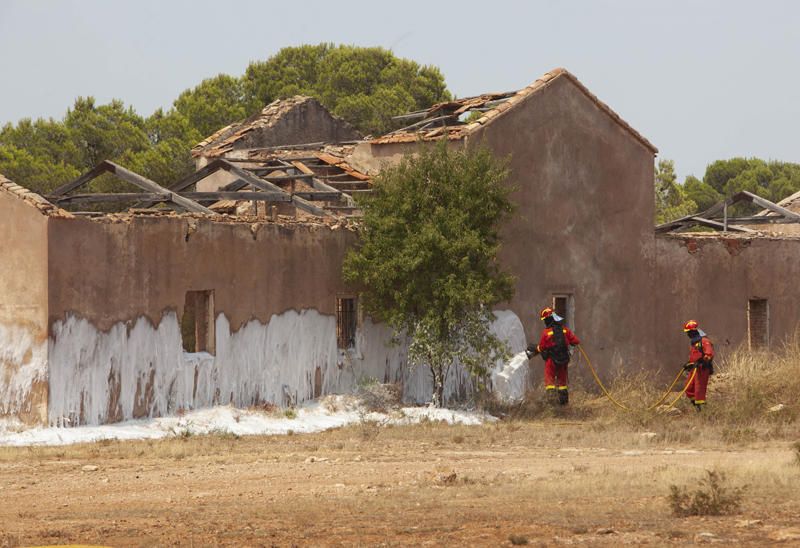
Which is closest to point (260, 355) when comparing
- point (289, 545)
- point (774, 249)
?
point (289, 545)

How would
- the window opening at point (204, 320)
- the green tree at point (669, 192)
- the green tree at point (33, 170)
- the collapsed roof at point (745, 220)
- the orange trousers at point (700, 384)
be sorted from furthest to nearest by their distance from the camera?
the green tree at point (669, 192), the green tree at point (33, 170), the collapsed roof at point (745, 220), the orange trousers at point (700, 384), the window opening at point (204, 320)

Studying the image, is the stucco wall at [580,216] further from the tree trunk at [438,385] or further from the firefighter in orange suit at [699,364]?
the firefighter in orange suit at [699,364]

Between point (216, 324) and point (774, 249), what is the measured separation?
14.1m

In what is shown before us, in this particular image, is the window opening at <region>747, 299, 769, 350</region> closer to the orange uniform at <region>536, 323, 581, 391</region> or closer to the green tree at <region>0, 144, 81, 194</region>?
the orange uniform at <region>536, 323, 581, 391</region>

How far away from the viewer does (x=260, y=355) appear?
875 inches

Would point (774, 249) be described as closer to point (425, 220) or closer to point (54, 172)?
point (425, 220)

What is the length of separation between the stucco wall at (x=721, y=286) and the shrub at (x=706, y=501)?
15822mm

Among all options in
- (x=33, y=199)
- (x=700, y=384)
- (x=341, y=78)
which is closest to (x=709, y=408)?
(x=700, y=384)

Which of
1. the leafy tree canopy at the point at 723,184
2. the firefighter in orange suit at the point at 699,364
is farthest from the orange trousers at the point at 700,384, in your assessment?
the leafy tree canopy at the point at 723,184

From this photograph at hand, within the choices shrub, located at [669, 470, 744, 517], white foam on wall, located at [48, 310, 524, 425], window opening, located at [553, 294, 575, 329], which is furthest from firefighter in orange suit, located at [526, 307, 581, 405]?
shrub, located at [669, 470, 744, 517]

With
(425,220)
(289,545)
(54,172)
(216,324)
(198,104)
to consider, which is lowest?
(289,545)

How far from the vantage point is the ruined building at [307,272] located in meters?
19.7

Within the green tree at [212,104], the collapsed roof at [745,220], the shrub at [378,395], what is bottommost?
the shrub at [378,395]

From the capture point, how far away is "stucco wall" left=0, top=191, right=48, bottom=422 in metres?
19.4
